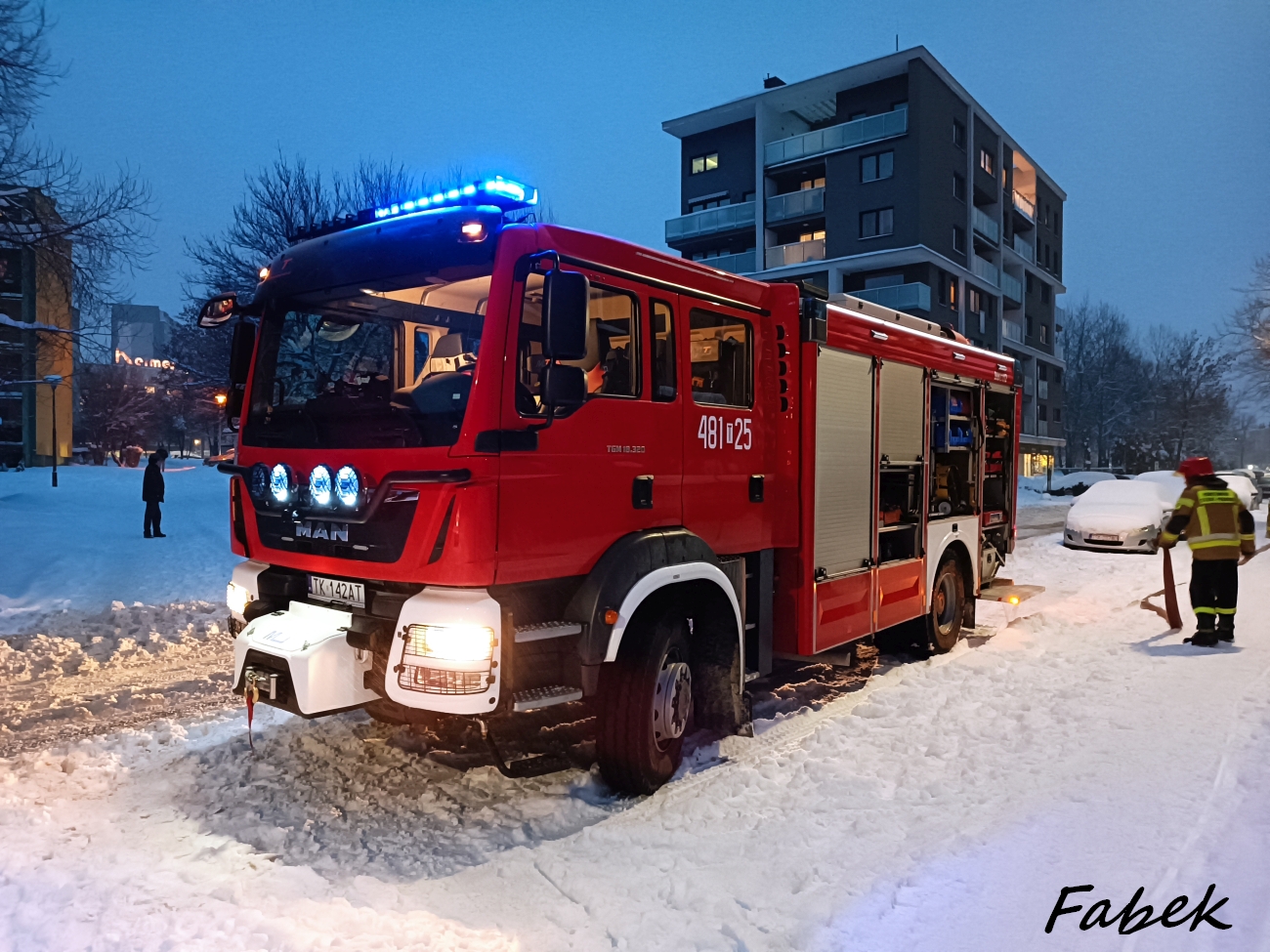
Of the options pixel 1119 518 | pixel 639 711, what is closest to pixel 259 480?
pixel 639 711

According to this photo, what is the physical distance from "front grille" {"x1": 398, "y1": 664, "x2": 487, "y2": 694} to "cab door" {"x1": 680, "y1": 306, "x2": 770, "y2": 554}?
1.67 metres

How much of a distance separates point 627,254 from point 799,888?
319cm

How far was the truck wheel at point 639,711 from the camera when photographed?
4574 mm

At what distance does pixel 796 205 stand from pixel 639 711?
122 feet

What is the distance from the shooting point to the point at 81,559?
13.3 m

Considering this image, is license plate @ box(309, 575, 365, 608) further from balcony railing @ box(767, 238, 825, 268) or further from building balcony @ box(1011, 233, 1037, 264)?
building balcony @ box(1011, 233, 1037, 264)

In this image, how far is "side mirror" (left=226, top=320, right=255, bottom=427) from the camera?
5.32m

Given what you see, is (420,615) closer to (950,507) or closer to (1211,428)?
(950,507)

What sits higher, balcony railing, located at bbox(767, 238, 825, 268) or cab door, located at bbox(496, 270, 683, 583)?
balcony railing, located at bbox(767, 238, 825, 268)

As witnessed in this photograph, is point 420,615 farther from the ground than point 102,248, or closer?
closer

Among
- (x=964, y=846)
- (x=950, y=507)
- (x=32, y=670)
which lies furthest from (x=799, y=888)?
(x=32, y=670)

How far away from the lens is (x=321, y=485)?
175 inches

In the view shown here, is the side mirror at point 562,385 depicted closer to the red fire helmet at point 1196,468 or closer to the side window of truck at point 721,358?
the side window of truck at point 721,358

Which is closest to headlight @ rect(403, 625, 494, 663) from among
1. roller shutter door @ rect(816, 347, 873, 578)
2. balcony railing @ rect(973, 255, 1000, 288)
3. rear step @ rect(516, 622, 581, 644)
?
rear step @ rect(516, 622, 581, 644)
